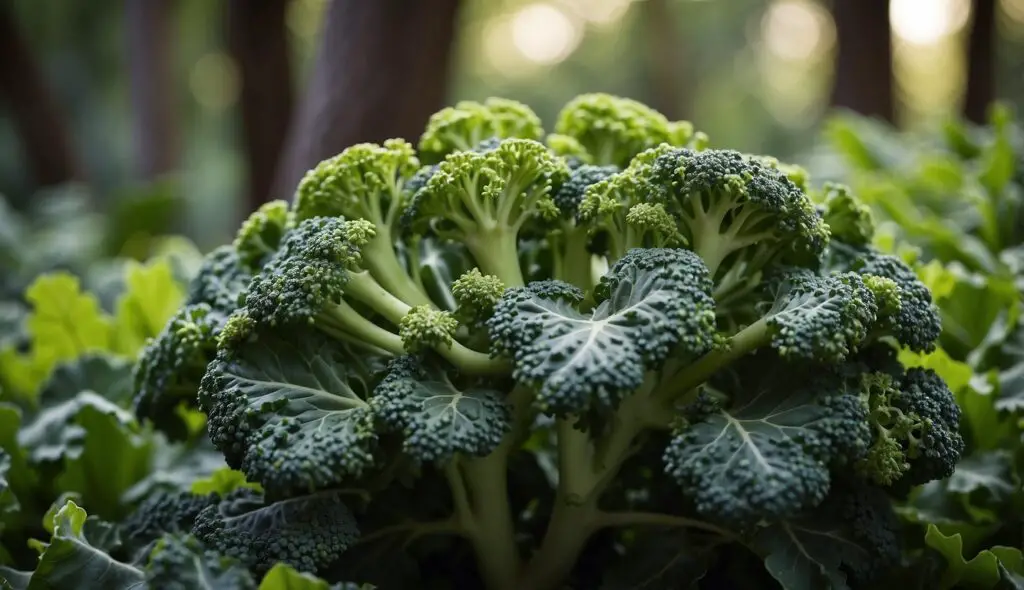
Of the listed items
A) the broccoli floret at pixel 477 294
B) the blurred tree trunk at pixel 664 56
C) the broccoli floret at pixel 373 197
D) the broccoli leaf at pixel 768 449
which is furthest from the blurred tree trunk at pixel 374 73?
the blurred tree trunk at pixel 664 56

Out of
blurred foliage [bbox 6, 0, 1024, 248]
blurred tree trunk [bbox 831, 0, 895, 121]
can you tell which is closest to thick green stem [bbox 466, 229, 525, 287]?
blurred tree trunk [bbox 831, 0, 895, 121]

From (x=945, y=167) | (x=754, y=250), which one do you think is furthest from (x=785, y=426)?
(x=945, y=167)

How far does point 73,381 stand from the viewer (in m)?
1.70

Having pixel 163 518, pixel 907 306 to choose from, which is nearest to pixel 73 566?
pixel 163 518

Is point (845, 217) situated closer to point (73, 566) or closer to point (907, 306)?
point (907, 306)

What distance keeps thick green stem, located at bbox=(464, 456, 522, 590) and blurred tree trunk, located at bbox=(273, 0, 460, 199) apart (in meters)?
1.20

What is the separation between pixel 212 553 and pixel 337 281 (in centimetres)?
39

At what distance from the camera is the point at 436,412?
100cm

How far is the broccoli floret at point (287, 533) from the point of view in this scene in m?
1.06

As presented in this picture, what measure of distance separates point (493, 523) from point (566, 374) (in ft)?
1.27

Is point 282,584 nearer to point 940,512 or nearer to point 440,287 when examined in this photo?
point 440,287

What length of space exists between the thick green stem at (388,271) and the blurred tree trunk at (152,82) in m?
3.68

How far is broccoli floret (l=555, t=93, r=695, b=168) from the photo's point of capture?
4.44 ft

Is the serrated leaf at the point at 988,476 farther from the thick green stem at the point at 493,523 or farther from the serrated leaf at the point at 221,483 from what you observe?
the serrated leaf at the point at 221,483
